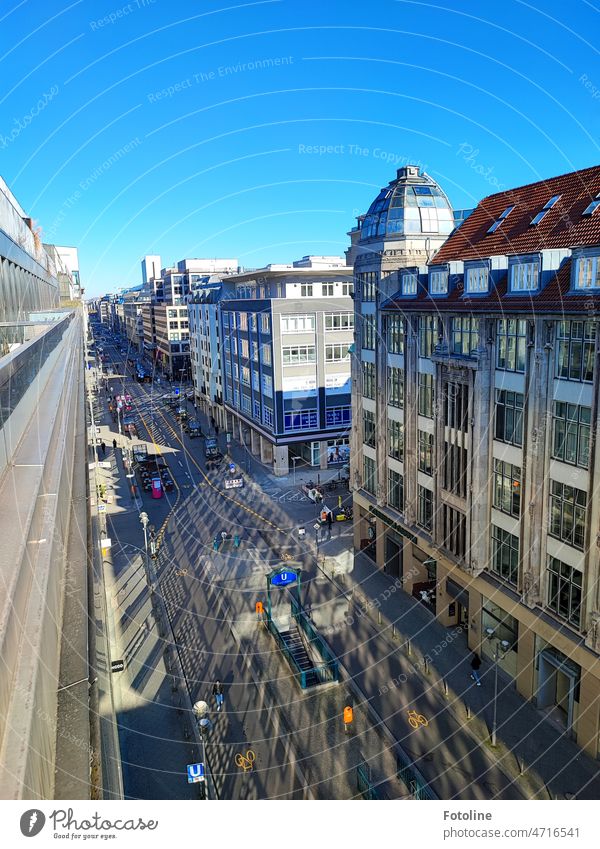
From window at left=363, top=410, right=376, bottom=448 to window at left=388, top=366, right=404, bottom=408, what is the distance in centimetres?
236

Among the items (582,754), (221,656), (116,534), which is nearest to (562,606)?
(582,754)

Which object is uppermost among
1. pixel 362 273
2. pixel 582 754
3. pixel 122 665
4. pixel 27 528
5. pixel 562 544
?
pixel 362 273

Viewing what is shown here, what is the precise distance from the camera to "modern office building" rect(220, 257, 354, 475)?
46906mm

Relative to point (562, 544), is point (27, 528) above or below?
above

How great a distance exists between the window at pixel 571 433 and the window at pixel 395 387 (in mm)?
10112

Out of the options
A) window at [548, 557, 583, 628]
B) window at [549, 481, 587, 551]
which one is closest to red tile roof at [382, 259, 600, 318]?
window at [549, 481, 587, 551]

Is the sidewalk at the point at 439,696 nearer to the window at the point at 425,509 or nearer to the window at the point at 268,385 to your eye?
the window at the point at 425,509

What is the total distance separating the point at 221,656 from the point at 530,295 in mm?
17510

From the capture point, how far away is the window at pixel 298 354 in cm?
4706

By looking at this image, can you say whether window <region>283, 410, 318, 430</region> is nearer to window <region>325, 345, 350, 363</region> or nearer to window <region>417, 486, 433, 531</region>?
window <region>325, 345, 350, 363</region>

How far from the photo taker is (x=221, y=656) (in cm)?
2364

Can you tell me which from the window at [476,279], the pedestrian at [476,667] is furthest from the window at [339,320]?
the pedestrian at [476,667]

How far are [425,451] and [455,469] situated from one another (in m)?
2.85
